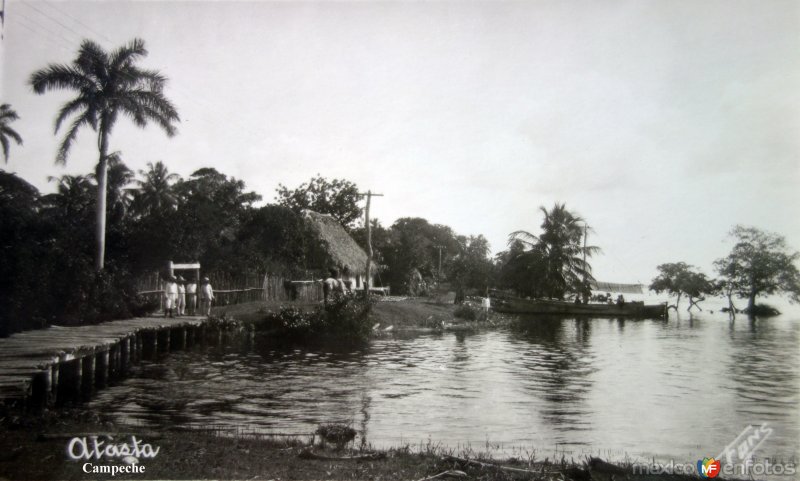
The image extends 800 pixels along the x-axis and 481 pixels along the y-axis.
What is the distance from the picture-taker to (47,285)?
56.2ft

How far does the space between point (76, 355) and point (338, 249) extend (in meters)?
24.8

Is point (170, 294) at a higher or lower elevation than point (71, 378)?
higher

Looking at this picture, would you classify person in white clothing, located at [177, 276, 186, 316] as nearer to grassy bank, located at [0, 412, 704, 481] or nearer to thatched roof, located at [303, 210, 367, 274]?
thatched roof, located at [303, 210, 367, 274]

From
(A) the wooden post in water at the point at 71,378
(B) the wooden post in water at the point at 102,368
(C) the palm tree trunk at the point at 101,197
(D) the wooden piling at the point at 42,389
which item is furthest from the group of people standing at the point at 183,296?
(D) the wooden piling at the point at 42,389

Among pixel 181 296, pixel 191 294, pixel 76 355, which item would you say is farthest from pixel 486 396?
pixel 191 294

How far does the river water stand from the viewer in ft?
33.1

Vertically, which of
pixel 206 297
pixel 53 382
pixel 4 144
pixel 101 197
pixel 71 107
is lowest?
pixel 53 382

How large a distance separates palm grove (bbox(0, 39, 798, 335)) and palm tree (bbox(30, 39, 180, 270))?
4cm

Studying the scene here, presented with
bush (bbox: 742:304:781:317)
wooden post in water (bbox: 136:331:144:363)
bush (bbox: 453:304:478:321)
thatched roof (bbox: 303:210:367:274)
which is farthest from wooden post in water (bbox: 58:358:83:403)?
bush (bbox: 742:304:781:317)

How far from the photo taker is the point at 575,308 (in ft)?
165

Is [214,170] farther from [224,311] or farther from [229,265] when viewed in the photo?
[224,311]

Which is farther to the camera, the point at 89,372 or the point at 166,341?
the point at 166,341

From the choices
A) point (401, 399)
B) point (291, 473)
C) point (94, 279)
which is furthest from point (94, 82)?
point (291, 473)

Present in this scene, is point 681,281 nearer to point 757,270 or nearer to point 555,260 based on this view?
point 555,260
